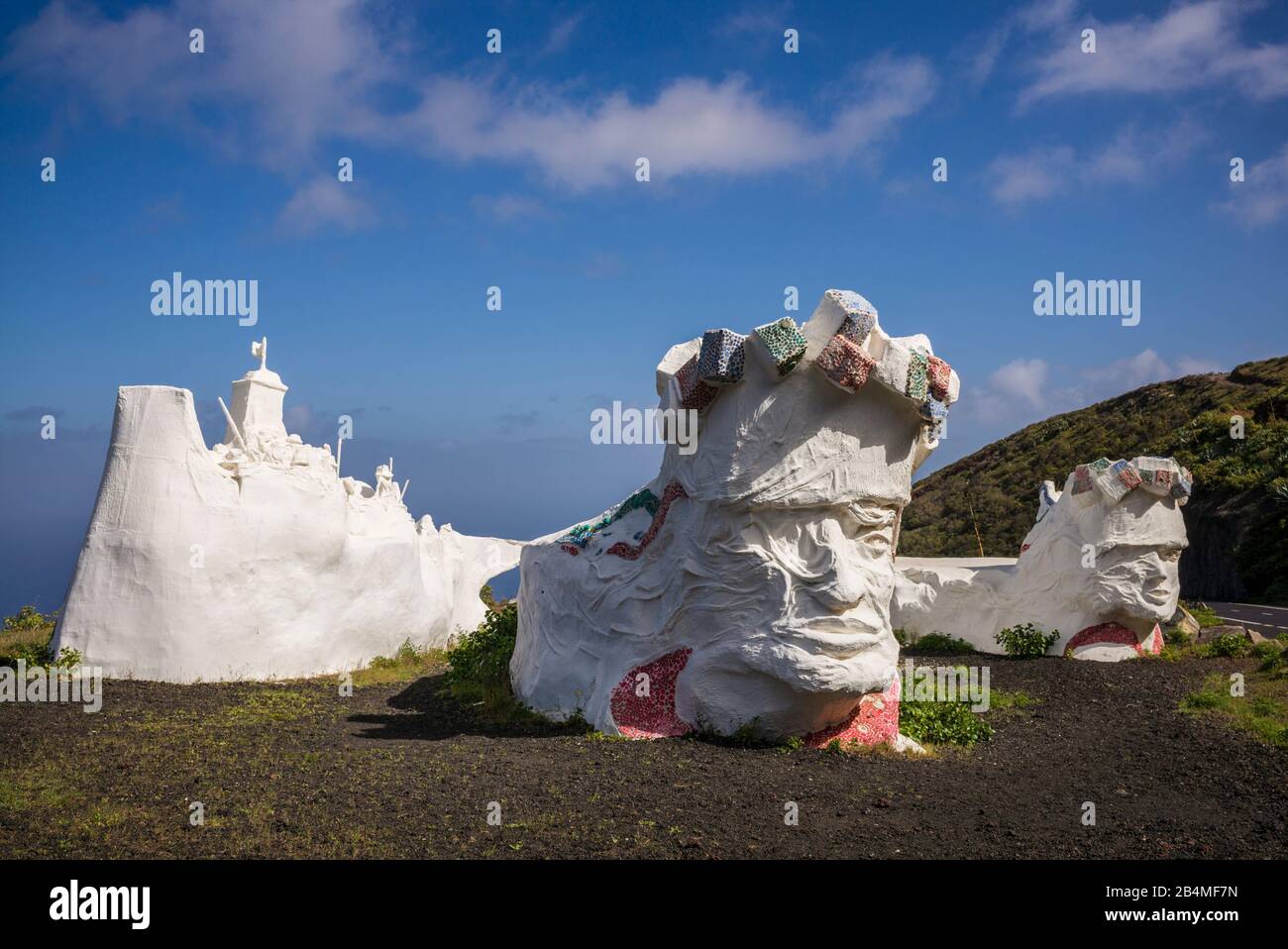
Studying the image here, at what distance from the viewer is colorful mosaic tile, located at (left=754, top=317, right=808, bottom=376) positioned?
24.6 ft

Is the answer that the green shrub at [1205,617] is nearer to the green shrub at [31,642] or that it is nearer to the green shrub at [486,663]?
the green shrub at [486,663]

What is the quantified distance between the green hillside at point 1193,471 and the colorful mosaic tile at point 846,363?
2040 centimetres

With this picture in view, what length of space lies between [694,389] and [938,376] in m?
2.00

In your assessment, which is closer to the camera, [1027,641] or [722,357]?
[722,357]

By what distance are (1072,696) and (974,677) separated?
4.85 feet

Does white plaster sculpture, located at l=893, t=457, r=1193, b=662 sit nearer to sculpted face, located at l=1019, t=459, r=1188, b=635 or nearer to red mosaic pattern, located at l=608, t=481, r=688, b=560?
sculpted face, located at l=1019, t=459, r=1188, b=635

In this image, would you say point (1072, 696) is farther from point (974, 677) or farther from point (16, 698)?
point (16, 698)

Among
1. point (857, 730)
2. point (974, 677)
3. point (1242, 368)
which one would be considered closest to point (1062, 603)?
point (974, 677)

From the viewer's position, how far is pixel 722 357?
769 cm

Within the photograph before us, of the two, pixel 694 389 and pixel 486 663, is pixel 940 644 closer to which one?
pixel 486 663

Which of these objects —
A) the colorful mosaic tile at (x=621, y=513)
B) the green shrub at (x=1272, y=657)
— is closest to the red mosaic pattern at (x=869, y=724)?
the colorful mosaic tile at (x=621, y=513)

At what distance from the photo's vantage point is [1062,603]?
14633 millimetres

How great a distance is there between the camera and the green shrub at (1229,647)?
47.0 feet

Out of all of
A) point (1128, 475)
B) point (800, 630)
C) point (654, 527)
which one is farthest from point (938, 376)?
point (1128, 475)
